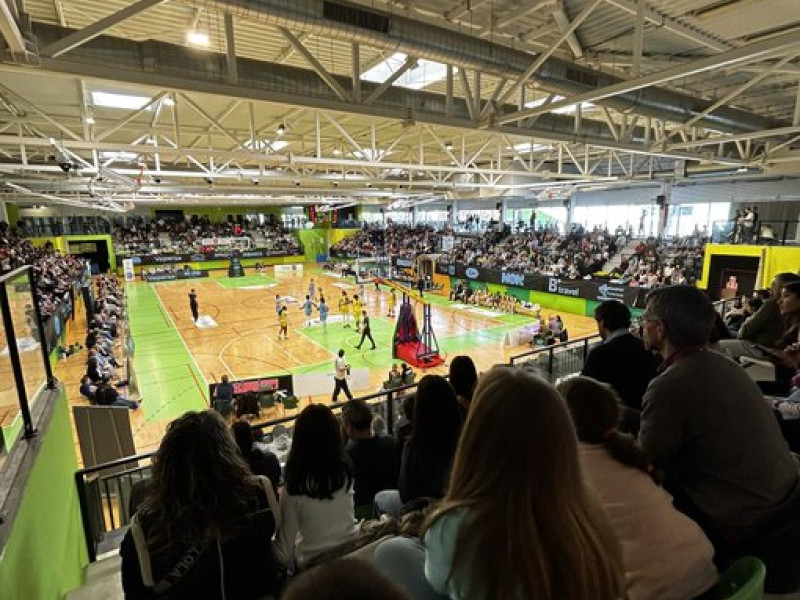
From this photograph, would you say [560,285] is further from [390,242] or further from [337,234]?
[337,234]

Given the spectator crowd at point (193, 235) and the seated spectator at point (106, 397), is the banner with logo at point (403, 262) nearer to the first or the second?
the spectator crowd at point (193, 235)

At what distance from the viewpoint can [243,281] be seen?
3484 cm

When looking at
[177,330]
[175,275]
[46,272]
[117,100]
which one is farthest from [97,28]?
[175,275]

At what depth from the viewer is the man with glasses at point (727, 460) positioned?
1846 millimetres

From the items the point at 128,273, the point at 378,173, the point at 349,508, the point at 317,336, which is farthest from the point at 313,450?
the point at 128,273

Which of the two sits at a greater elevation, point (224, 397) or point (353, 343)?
point (224, 397)

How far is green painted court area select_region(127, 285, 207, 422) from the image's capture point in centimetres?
1171

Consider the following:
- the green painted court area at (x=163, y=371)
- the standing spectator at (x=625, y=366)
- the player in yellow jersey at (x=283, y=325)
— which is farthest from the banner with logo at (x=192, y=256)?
the standing spectator at (x=625, y=366)

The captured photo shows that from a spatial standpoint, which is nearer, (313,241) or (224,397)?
(224,397)

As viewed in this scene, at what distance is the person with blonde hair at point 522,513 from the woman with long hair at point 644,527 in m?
0.25

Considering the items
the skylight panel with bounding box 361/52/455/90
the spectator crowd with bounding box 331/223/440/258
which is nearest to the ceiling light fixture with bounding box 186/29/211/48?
the skylight panel with bounding box 361/52/455/90

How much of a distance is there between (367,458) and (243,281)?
110 feet

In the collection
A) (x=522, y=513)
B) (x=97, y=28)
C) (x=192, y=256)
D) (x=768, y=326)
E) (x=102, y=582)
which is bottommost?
(x=192, y=256)

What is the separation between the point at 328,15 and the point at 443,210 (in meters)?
39.5
